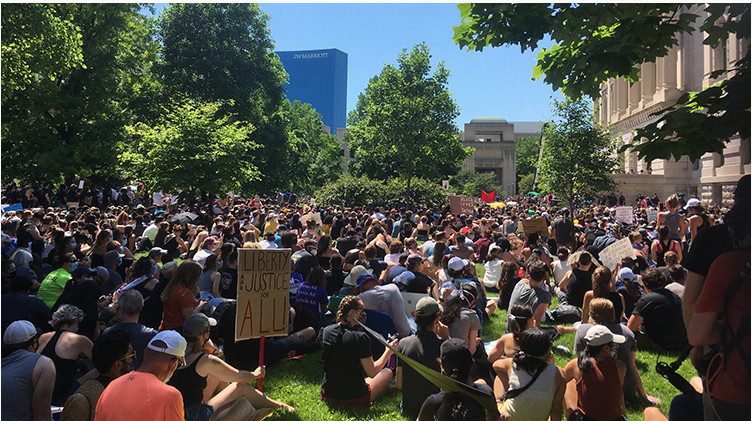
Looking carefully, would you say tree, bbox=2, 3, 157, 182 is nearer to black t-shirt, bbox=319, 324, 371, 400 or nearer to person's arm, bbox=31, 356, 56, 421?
black t-shirt, bbox=319, 324, 371, 400

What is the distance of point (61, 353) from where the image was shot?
18.1 feet

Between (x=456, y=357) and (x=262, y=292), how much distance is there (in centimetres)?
252

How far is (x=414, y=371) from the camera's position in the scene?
5.54 metres

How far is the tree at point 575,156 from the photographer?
21.9 m

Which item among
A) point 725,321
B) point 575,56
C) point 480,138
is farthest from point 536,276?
point 480,138

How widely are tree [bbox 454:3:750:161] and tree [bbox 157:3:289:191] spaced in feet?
105

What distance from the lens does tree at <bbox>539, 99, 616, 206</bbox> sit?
21.9m

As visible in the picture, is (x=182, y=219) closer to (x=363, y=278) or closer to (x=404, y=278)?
(x=363, y=278)

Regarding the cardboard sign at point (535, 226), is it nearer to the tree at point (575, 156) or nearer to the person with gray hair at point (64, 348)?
the tree at point (575, 156)

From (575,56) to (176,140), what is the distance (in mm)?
16886

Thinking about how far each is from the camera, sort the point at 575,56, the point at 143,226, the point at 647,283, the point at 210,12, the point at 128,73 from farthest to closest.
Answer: the point at 210,12, the point at 128,73, the point at 143,226, the point at 647,283, the point at 575,56

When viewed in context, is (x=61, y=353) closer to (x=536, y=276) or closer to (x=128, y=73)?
(x=536, y=276)

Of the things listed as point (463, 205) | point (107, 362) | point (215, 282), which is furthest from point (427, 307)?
point (463, 205)

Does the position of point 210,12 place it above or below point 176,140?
above
